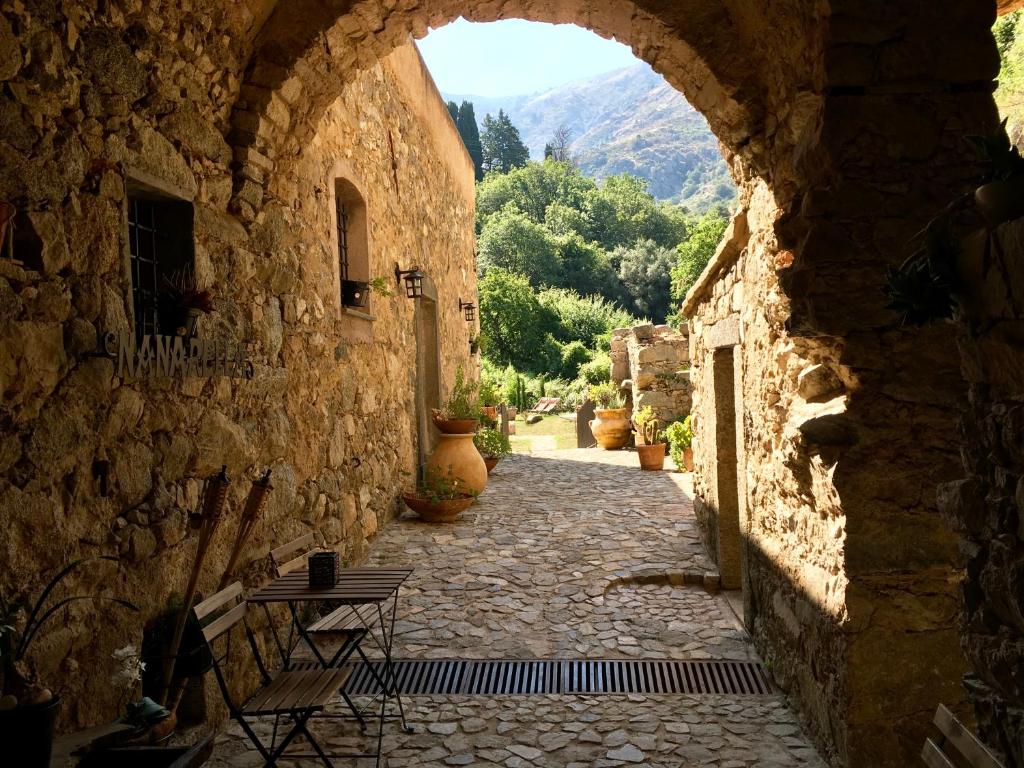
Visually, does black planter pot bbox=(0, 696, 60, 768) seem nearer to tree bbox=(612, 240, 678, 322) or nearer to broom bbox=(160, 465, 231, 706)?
broom bbox=(160, 465, 231, 706)

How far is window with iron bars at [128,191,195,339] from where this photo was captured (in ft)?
10.0

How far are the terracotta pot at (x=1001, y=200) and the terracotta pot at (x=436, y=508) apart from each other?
587cm

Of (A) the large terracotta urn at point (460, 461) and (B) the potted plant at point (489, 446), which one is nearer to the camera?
(A) the large terracotta urn at point (460, 461)

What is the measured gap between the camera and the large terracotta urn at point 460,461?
24.8 ft

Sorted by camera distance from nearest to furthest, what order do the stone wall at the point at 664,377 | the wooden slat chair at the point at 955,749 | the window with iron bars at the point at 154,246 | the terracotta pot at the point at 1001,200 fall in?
the terracotta pot at the point at 1001,200, the wooden slat chair at the point at 955,749, the window with iron bars at the point at 154,246, the stone wall at the point at 664,377

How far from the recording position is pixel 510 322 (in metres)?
27.7

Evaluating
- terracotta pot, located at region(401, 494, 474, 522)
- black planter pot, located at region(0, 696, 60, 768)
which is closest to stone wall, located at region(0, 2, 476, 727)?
black planter pot, located at region(0, 696, 60, 768)

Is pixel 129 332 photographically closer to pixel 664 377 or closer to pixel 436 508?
pixel 436 508

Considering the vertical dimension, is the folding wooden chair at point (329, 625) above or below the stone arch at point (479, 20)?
below

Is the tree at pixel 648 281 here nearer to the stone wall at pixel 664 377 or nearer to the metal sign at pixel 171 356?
the stone wall at pixel 664 377

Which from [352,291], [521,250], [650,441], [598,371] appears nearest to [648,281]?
[521,250]

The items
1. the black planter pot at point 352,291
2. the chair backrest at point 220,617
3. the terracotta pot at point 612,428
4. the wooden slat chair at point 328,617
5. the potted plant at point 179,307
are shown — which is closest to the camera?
the chair backrest at point 220,617

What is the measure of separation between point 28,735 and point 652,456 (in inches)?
342

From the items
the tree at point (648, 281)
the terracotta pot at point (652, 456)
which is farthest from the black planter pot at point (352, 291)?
the tree at point (648, 281)
